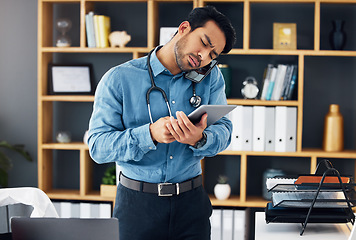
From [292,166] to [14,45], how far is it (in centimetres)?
246

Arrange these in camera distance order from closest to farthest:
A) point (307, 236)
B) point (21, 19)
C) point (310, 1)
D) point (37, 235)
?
point (37, 235), point (307, 236), point (310, 1), point (21, 19)

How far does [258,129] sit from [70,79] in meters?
1.52

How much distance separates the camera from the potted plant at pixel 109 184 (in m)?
3.59

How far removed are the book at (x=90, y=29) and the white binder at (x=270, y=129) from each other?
140 centimetres

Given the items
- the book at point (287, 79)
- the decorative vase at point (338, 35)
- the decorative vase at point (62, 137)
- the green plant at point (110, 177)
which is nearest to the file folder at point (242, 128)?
the book at point (287, 79)

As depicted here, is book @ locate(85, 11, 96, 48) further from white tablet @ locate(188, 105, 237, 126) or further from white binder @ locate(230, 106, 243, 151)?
white tablet @ locate(188, 105, 237, 126)

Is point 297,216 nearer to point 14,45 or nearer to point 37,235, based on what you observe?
point 37,235

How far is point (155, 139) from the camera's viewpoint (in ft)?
5.50

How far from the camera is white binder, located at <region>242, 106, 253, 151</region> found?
3.47m

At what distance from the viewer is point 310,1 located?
337cm

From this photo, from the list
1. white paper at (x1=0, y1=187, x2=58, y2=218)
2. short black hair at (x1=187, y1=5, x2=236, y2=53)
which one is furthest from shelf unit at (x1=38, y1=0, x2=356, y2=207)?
white paper at (x1=0, y1=187, x2=58, y2=218)

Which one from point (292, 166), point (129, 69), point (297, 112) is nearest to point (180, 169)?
point (129, 69)

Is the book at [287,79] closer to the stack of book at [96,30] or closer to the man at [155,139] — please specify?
the stack of book at [96,30]

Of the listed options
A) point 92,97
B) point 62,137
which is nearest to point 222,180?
point 92,97
